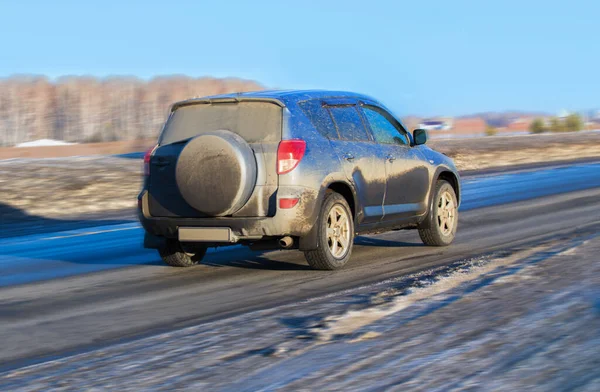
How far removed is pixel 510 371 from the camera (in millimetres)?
5488

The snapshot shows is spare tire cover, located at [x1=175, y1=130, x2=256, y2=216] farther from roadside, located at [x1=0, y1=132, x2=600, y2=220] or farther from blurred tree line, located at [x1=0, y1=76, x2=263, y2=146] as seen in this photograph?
blurred tree line, located at [x1=0, y1=76, x2=263, y2=146]

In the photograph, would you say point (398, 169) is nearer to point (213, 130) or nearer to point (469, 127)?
point (213, 130)

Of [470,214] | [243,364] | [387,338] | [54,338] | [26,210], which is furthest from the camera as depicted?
[26,210]

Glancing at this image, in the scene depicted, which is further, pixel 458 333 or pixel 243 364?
pixel 458 333

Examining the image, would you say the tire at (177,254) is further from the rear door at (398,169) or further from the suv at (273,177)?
the rear door at (398,169)

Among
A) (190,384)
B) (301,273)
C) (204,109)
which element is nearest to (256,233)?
(301,273)

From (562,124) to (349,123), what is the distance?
56.1 metres

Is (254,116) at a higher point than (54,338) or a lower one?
higher

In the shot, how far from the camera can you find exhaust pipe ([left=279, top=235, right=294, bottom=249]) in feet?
31.3

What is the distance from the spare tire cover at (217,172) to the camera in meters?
9.21

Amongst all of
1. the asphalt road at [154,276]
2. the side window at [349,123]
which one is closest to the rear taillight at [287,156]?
the side window at [349,123]

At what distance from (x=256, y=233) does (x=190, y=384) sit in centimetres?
402

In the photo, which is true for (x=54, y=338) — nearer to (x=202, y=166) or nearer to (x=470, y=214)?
(x=202, y=166)

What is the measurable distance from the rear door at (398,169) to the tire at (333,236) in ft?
2.71
